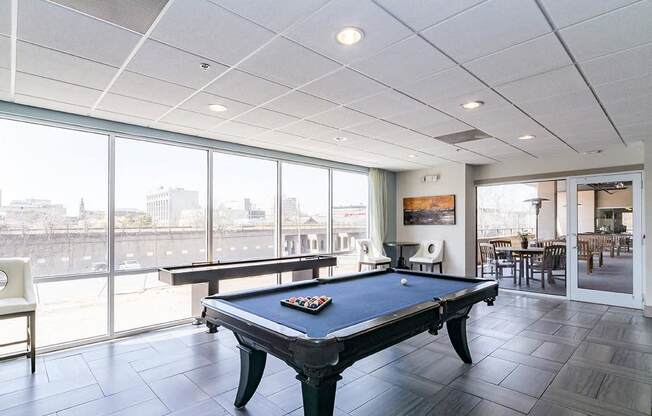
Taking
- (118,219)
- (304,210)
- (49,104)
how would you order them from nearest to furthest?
(49,104)
(118,219)
(304,210)

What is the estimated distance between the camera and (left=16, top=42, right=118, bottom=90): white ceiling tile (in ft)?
8.38

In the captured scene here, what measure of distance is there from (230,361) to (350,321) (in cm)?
194

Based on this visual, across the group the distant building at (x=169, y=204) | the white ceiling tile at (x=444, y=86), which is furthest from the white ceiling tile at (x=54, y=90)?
the white ceiling tile at (x=444, y=86)

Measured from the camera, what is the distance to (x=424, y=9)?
200 centimetres

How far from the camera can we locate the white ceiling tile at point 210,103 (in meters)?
3.47

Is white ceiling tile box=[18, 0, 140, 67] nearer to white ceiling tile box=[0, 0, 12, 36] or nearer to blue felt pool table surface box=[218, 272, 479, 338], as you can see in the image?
white ceiling tile box=[0, 0, 12, 36]

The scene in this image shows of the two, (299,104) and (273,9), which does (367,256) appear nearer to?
(299,104)

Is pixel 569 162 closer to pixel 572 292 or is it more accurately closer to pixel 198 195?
pixel 572 292

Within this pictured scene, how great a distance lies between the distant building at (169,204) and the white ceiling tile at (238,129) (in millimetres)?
1096

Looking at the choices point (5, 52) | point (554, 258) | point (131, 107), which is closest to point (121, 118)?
point (131, 107)

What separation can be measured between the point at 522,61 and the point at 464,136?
7.82ft

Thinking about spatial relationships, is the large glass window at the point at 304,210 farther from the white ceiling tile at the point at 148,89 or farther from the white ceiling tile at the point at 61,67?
the white ceiling tile at the point at 61,67

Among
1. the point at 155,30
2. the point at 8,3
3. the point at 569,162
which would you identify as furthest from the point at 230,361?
the point at 569,162

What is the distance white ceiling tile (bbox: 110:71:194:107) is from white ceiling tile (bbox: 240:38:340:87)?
880mm
